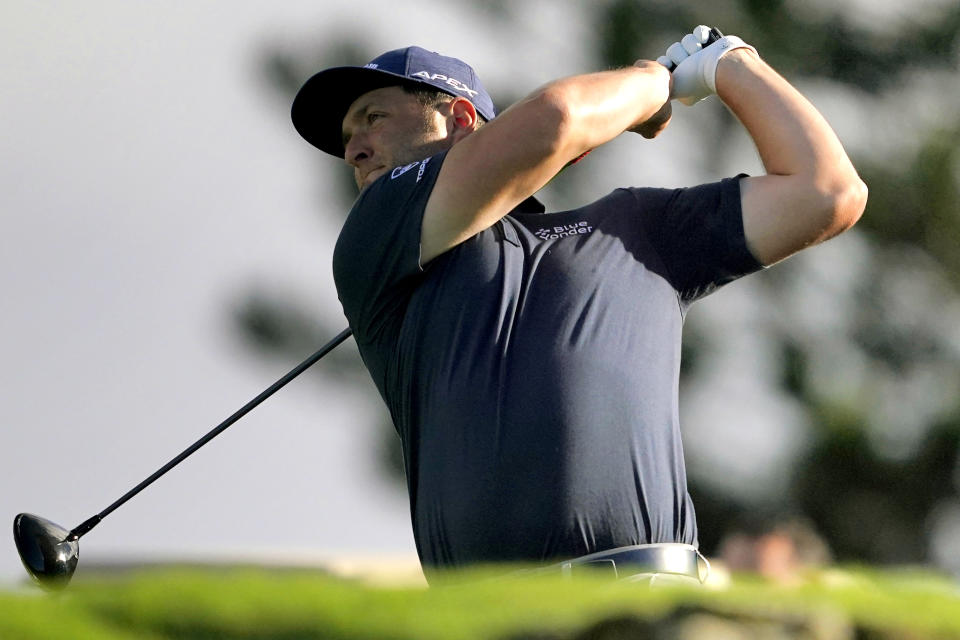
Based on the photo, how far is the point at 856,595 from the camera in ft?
5.54

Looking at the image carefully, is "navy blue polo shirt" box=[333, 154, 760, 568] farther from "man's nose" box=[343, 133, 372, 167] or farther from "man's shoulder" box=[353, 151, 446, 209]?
"man's nose" box=[343, 133, 372, 167]

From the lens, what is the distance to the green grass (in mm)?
1499

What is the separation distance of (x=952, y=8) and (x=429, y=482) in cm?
1232

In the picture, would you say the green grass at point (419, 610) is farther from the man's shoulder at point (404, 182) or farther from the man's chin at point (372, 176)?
the man's chin at point (372, 176)

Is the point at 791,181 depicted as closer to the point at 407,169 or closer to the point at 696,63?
the point at 696,63

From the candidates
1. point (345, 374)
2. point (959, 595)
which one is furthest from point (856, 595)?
point (345, 374)

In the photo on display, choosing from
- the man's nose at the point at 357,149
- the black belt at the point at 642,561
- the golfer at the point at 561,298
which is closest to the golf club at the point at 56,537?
the man's nose at the point at 357,149

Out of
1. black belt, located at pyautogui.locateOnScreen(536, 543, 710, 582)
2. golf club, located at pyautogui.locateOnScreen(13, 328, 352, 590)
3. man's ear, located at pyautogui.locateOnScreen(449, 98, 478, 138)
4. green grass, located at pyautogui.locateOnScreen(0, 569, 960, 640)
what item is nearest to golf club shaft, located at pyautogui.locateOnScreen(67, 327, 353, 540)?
golf club, located at pyautogui.locateOnScreen(13, 328, 352, 590)

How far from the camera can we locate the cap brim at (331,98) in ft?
13.7

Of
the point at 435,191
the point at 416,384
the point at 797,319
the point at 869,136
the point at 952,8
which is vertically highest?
the point at 952,8

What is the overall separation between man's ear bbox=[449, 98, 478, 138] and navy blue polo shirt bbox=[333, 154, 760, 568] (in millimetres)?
477

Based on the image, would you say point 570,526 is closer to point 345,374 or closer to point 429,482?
point 429,482

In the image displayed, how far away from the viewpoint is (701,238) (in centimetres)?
363

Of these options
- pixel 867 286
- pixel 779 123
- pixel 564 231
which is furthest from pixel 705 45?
pixel 867 286
